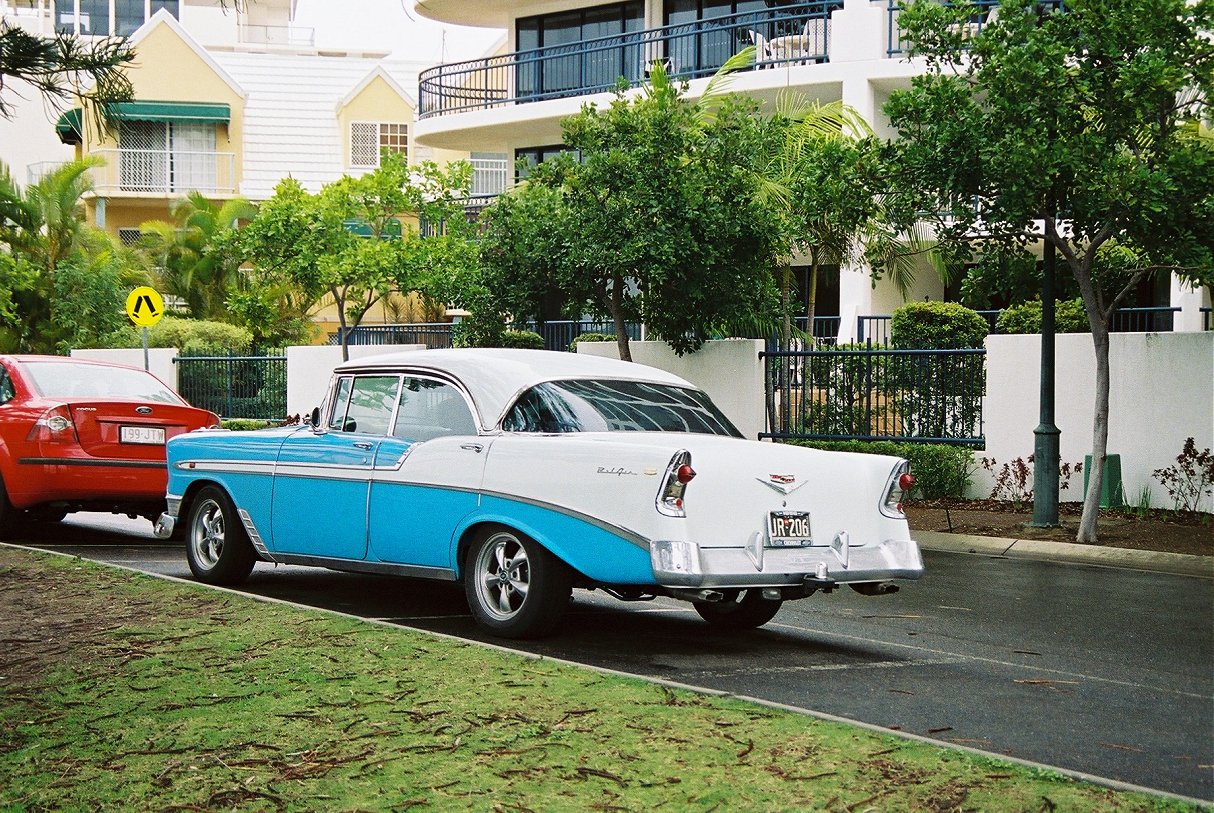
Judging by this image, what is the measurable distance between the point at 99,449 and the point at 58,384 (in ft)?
3.54

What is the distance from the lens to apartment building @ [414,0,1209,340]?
28.2 metres

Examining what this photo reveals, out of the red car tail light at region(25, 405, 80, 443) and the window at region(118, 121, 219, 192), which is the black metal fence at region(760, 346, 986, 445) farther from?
the window at region(118, 121, 219, 192)

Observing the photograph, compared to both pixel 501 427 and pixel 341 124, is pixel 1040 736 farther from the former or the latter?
pixel 341 124

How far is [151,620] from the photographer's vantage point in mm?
8812

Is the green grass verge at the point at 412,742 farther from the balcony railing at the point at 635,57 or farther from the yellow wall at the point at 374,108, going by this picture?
the yellow wall at the point at 374,108

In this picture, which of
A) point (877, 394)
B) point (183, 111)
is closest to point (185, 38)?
point (183, 111)

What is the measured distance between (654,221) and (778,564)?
1106 cm

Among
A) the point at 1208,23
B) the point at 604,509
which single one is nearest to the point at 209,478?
the point at 604,509

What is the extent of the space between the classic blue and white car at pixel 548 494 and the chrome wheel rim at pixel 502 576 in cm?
1

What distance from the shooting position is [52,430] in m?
13.1

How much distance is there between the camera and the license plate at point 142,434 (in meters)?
13.3

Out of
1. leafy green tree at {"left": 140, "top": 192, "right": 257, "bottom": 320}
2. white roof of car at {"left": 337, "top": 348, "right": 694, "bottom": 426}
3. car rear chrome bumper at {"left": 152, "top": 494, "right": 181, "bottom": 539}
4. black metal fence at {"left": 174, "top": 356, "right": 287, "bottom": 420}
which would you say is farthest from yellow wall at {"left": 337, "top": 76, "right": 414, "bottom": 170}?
white roof of car at {"left": 337, "top": 348, "right": 694, "bottom": 426}

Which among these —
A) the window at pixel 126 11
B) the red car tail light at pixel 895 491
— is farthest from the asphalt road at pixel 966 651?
the window at pixel 126 11

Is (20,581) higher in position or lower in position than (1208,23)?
lower
